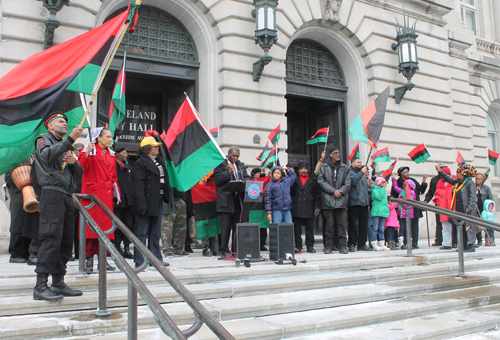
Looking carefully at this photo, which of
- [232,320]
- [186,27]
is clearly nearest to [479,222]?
[232,320]

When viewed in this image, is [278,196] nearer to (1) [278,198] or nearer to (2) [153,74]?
(1) [278,198]

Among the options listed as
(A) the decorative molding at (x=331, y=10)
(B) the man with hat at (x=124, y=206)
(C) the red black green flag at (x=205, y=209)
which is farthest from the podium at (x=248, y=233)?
(A) the decorative molding at (x=331, y=10)

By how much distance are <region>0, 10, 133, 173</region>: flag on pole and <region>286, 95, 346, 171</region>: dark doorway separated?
9192mm

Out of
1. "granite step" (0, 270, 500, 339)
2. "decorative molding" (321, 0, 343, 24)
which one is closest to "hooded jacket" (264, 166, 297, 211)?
"granite step" (0, 270, 500, 339)

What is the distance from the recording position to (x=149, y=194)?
6680 millimetres

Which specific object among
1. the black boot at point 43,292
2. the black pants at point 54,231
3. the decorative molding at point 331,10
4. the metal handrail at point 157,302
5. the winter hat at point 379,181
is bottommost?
the black boot at point 43,292

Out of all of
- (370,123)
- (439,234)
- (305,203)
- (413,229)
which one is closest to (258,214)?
(305,203)

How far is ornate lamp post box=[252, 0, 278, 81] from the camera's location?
36.7ft

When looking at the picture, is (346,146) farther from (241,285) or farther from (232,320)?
(232,320)

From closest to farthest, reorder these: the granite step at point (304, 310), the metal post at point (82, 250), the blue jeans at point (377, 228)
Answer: the granite step at point (304, 310) < the metal post at point (82, 250) < the blue jeans at point (377, 228)

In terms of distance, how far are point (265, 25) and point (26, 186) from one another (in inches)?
282

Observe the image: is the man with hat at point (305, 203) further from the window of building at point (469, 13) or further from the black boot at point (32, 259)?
the window of building at point (469, 13)

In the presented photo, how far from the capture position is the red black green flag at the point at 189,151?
23.8 feet

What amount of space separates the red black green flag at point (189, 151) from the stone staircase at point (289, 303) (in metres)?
1.42
